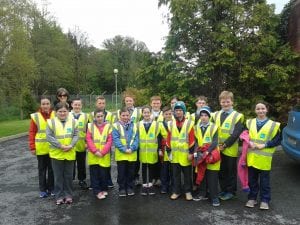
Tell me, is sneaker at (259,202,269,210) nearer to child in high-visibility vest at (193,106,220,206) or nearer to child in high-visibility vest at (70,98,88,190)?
child in high-visibility vest at (193,106,220,206)

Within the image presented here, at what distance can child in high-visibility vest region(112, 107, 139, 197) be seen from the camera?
5957mm

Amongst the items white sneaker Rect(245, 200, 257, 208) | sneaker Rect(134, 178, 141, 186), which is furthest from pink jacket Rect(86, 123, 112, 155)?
white sneaker Rect(245, 200, 257, 208)

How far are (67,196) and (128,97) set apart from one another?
218 cm

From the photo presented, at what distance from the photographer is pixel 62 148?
5598 mm

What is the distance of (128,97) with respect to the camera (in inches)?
266

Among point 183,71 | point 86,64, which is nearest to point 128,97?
point 183,71

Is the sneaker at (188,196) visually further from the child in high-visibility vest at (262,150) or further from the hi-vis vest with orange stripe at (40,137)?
the hi-vis vest with orange stripe at (40,137)

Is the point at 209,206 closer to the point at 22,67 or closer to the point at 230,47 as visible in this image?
the point at 230,47

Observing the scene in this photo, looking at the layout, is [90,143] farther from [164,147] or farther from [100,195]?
[164,147]

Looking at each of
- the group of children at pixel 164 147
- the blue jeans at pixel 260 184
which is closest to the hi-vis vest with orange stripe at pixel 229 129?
the group of children at pixel 164 147

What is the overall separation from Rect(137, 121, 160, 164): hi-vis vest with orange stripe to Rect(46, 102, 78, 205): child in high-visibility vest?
1.14 metres

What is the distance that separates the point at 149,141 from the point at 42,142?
185 centimetres

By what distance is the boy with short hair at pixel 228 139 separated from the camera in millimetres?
5602

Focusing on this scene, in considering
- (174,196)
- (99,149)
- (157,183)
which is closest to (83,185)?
(99,149)
